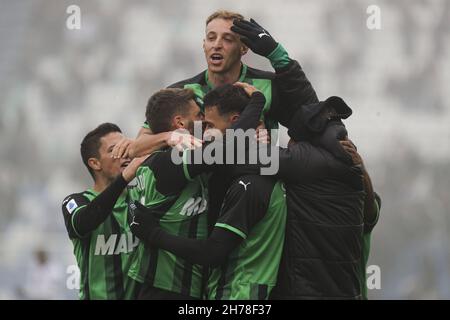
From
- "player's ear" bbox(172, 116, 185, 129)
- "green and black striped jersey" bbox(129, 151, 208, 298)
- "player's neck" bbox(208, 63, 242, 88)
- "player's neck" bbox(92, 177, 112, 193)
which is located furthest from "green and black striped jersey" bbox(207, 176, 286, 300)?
"player's neck" bbox(92, 177, 112, 193)

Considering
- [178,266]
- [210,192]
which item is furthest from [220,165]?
[178,266]

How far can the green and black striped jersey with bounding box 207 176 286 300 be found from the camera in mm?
3479

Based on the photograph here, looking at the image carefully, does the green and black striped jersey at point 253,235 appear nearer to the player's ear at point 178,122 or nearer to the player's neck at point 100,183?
the player's ear at point 178,122

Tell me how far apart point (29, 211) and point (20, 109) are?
1126 mm

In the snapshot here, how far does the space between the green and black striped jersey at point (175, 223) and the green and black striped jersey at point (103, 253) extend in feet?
1.62

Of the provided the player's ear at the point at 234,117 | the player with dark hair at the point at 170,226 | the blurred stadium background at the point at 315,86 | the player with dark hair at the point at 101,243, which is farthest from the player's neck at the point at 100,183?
the blurred stadium background at the point at 315,86

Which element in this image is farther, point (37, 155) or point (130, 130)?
point (37, 155)

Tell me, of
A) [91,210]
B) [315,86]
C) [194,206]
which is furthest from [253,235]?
[315,86]

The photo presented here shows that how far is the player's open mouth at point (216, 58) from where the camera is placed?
4.41 metres

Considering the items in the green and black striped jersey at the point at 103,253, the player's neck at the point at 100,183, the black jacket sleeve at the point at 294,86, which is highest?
the black jacket sleeve at the point at 294,86

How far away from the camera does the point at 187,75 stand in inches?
334
